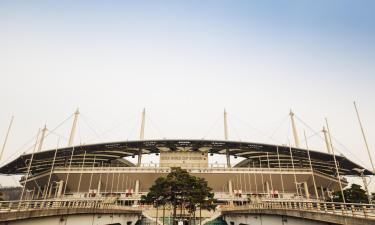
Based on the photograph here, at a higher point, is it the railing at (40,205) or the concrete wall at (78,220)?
the railing at (40,205)

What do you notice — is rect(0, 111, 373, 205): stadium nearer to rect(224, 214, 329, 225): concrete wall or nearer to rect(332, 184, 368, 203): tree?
rect(332, 184, 368, 203): tree

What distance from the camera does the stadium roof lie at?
81.7 m

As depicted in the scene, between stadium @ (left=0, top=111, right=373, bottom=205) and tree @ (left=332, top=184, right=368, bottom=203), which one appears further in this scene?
stadium @ (left=0, top=111, right=373, bottom=205)

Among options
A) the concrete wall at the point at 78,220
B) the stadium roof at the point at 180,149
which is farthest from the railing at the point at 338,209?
the stadium roof at the point at 180,149

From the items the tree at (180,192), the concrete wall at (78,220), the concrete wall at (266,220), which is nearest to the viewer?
the concrete wall at (78,220)

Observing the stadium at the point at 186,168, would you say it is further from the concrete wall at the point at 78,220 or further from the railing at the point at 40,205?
the railing at the point at 40,205

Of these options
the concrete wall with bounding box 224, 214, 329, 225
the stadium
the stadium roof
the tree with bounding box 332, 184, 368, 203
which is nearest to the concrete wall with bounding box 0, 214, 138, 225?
the concrete wall with bounding box 224, 214, 329, 225

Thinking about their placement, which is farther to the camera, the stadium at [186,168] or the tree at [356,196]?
the stadium at [186,168]

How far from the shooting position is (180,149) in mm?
87938

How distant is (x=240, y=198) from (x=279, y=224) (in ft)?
151

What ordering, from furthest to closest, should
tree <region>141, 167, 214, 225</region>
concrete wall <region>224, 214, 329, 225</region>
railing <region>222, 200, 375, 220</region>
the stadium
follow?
the stadium
tree <region>141, 167, 214, 225</region>
concrete wall <region>224, 214, 329, 225</region>
railing <region>222, 200, 375, 220</region>

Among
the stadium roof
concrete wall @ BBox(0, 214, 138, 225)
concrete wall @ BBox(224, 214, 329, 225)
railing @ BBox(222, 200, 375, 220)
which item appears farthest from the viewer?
the stadium roof

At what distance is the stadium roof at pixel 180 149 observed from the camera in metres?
81.7

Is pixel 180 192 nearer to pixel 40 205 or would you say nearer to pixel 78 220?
pixel 78 220
